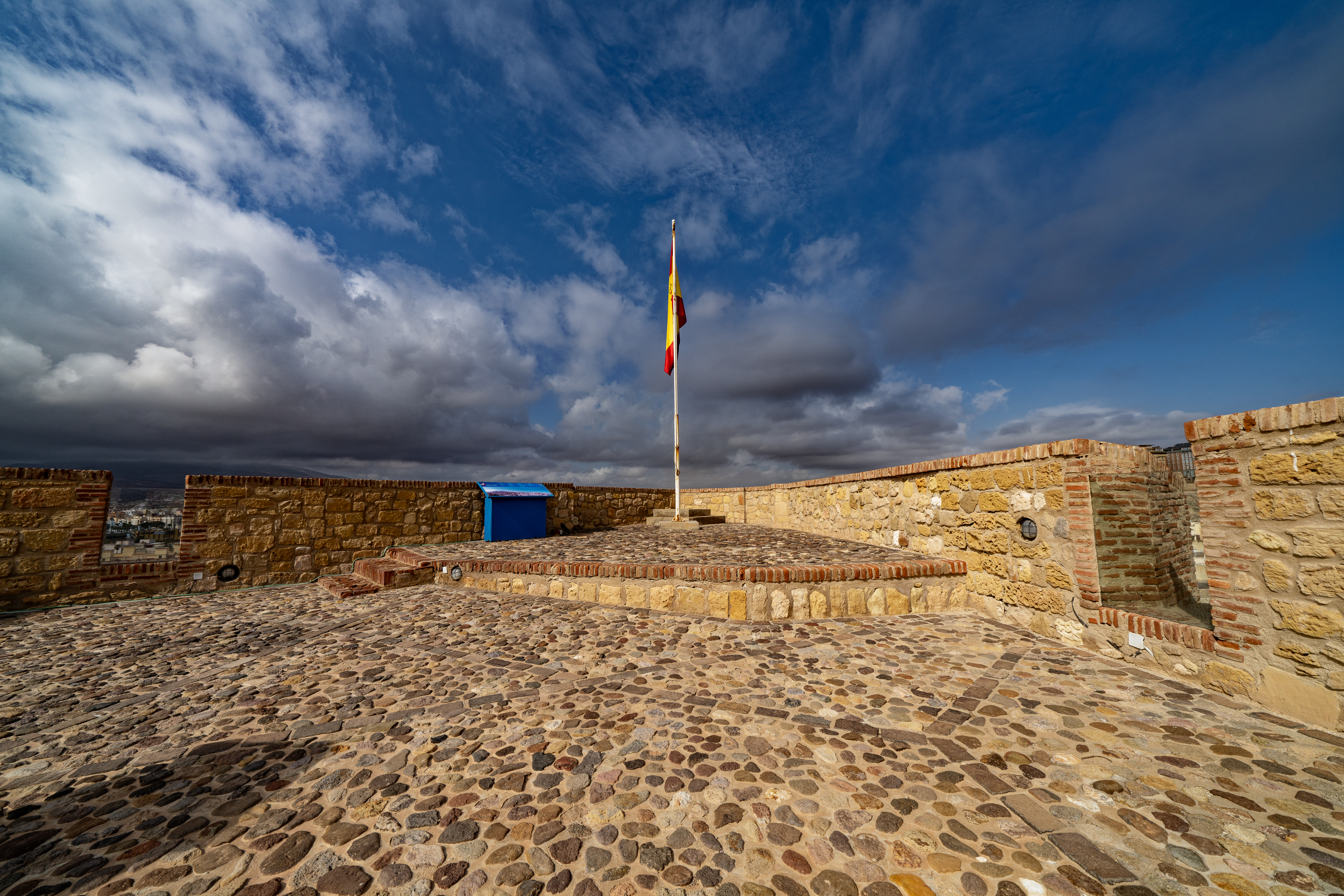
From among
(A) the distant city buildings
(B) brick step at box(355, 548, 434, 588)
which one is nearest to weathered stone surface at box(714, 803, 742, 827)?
(B) brick step at box(355, 548, 434, 588)

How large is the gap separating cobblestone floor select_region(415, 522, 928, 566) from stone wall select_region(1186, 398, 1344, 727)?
2775mm

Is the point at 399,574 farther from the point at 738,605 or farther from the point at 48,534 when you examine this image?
the point at 738,605

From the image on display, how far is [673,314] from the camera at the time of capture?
15.0 m

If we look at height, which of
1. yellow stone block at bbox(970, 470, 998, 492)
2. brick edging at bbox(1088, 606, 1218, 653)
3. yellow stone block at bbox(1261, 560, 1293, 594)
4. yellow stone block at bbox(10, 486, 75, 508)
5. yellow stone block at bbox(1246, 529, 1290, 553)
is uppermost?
yellow stone block at bbox(970, 470, 998, 492)

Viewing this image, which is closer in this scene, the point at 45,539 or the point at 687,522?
the point at 45,539

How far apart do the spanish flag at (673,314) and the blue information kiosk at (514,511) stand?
615cm

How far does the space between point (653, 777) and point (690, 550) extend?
18.4ft

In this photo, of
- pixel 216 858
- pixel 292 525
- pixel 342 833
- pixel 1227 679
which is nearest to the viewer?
pixel 216 858

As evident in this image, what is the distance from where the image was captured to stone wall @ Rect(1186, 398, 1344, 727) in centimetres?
274

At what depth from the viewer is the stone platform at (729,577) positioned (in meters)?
5.25

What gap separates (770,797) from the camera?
223cm

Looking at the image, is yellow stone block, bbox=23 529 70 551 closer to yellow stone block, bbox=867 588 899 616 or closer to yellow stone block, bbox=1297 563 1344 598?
yellow stone block, bbox=867 588 899 616

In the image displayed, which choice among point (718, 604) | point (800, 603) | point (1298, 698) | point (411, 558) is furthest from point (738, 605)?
point (411, 558)

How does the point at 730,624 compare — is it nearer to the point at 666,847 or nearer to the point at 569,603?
the point at 569,603
